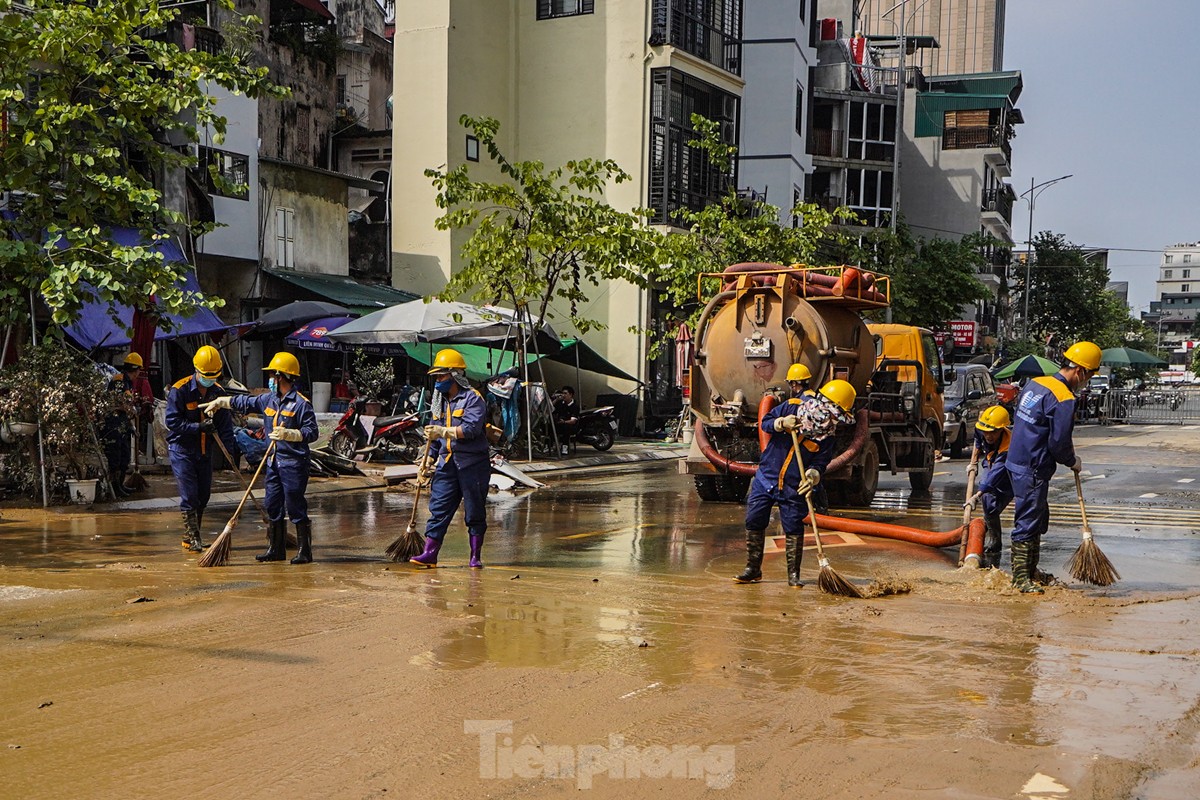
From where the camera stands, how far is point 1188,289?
6718 inches

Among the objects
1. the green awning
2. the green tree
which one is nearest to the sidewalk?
the green tree

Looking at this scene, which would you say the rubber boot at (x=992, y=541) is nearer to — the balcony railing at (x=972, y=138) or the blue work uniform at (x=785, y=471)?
the blue work uniform at (x=785, y=471)

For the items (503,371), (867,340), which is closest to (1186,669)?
(867,340)

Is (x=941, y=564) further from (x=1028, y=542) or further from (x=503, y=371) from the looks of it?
(x=503, y=371)

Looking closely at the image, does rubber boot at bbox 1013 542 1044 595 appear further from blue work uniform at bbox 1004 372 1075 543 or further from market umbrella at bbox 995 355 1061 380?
market umbrella at bbox 995 355 1061 380

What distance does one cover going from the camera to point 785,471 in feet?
31.8

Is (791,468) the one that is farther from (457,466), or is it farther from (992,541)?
(457,466)

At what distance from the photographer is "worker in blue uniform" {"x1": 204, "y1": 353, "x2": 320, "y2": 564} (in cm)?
1019

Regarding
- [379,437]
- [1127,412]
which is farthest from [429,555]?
[1127,412]

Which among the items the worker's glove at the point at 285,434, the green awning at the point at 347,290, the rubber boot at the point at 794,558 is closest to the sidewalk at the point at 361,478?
the worker's glove at the point at 285,434

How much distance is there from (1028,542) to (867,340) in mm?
7091

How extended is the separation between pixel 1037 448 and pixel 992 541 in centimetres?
179

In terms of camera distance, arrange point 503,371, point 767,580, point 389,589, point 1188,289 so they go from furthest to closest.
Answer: point 1188,289, point 503,371, point 767,580, point 389,589

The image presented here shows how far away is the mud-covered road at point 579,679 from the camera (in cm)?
488
